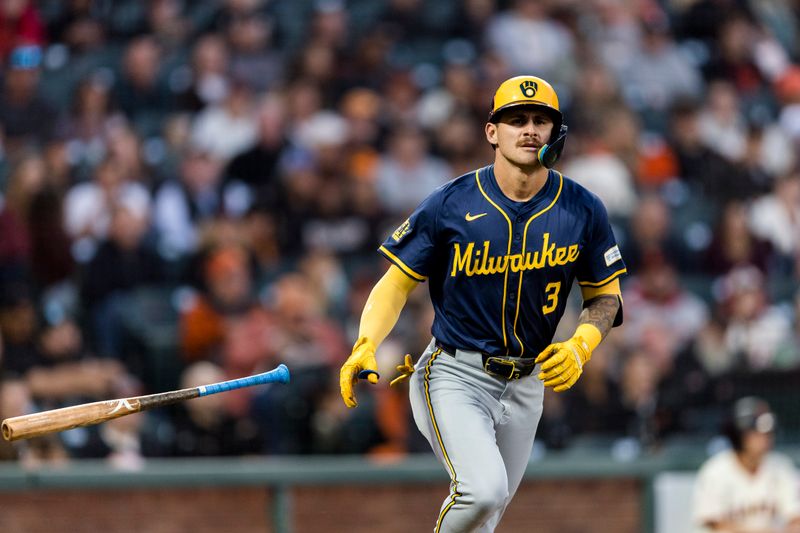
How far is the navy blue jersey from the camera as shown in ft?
16.7

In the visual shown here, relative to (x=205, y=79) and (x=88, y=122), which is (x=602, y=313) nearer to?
(x=88, y=122)

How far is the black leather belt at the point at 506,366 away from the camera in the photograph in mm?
5117

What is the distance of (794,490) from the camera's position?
8.19 m

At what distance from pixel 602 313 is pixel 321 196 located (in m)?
4.76

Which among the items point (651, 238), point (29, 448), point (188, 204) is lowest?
point (29, 448)

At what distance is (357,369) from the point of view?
4.91m

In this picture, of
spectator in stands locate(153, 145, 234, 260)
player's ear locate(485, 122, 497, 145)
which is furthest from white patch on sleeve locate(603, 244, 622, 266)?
spectator in stands locate(153, 145, 234, 260)

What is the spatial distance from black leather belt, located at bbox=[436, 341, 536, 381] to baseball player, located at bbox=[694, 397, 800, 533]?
10.3 ft

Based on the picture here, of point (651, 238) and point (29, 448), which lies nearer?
point (29, 448)

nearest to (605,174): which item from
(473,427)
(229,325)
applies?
(229,325)

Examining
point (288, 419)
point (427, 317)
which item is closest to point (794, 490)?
point (427, 317)

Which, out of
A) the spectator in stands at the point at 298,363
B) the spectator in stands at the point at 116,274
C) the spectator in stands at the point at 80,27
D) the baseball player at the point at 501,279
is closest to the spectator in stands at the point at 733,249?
the spectator in stands at the point at 298,363

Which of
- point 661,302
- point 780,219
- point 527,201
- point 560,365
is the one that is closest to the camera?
point 560,365

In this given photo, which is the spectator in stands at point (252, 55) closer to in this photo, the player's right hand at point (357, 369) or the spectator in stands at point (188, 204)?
the spectator in stands at point (188, 204)
